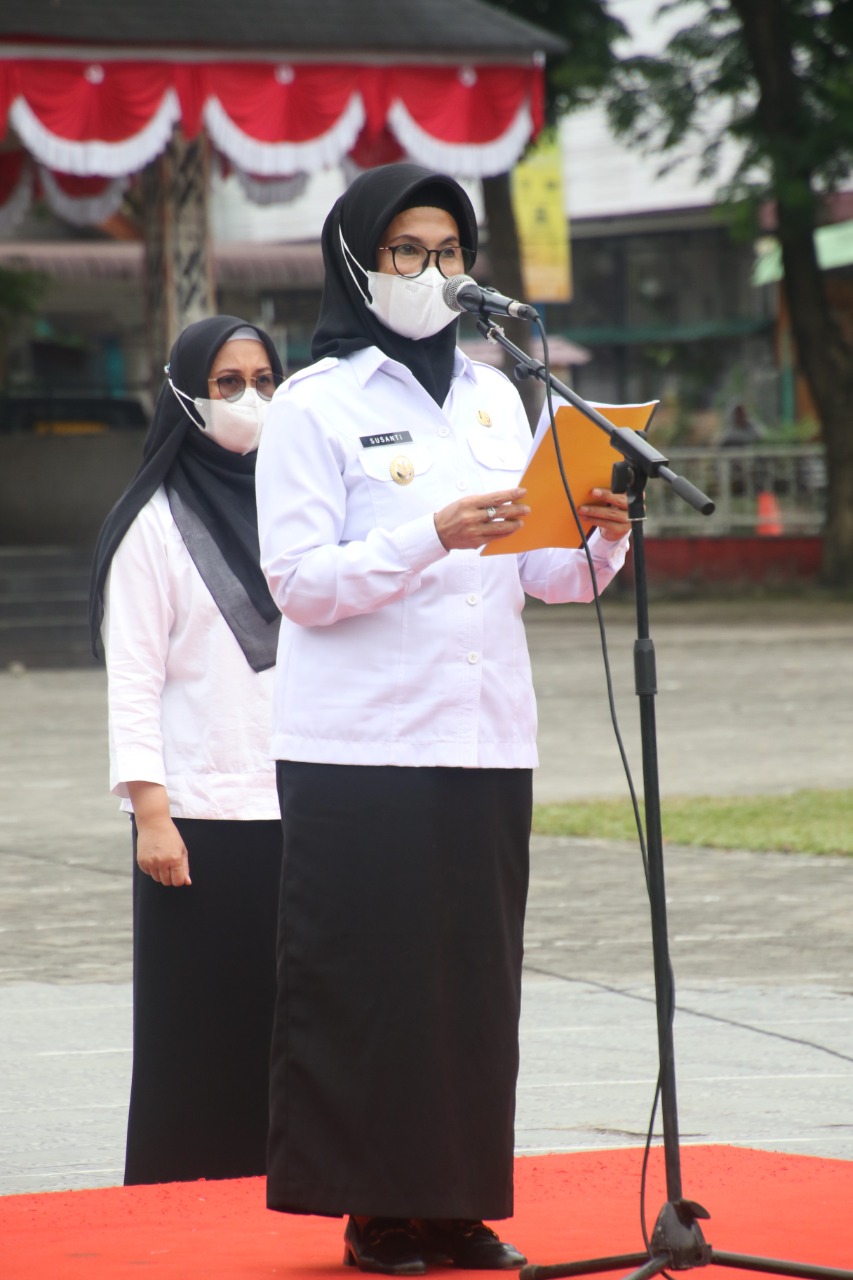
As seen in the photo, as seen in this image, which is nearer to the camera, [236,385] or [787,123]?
[236,385]

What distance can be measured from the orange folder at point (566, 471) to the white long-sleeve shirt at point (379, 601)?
0.50ft

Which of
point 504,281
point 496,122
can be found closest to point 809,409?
point 504,281

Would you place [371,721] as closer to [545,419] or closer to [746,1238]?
[545,419]

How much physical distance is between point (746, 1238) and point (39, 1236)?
1.27 meters

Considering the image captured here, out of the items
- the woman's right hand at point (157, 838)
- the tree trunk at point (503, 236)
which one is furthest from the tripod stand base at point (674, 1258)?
the tree trunk at point (503, 236)

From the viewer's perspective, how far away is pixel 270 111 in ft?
54.9

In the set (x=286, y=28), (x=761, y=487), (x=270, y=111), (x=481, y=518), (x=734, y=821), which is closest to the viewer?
(x=481, y=518)

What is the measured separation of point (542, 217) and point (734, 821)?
74.4 ft

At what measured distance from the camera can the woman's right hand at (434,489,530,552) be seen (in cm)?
326

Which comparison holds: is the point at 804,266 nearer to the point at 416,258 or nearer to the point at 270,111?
the point at 270,111

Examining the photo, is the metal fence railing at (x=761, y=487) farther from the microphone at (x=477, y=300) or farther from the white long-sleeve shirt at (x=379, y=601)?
the microphone at (x=477, y=300)

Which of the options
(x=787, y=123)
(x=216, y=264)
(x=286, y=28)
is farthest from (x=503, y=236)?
(x=286, y=28)

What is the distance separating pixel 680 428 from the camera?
32812mm

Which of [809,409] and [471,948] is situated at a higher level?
[809,409]
